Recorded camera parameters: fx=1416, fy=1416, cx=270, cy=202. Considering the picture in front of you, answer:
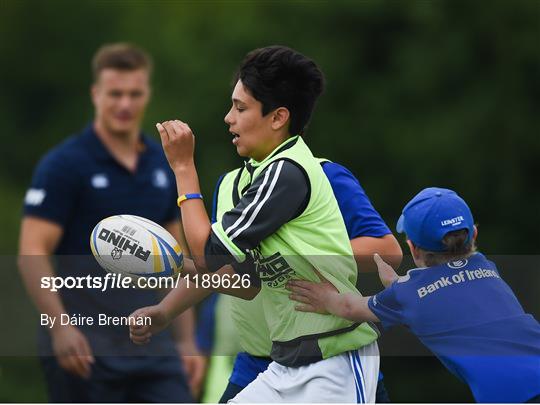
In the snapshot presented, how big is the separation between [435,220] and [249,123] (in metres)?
0.74

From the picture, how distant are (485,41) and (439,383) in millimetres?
3641

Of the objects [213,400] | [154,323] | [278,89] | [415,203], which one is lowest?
[213,400]

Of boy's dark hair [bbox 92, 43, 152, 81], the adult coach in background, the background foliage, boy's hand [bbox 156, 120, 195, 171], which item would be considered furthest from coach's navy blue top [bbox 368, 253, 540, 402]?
the background foliage

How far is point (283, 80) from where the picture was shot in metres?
5.03

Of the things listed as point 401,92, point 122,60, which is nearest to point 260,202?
point 122,60

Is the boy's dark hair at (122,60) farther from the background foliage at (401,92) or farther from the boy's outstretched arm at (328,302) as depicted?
the background foliage at (401,92)

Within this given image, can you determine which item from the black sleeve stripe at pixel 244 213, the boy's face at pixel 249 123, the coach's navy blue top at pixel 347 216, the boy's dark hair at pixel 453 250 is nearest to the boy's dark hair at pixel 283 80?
the boy's face at pixel 249 123

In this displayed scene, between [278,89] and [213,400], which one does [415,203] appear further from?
[213,400]

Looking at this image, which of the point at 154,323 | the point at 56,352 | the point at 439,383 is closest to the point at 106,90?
the point at 56,352

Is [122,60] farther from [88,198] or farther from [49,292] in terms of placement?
[49,292]

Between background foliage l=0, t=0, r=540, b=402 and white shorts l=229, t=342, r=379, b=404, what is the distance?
27.4ft

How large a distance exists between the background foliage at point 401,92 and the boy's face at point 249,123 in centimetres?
829

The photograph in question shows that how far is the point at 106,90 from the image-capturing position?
7348 millimetres

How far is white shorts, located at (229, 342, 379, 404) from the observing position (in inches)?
193
